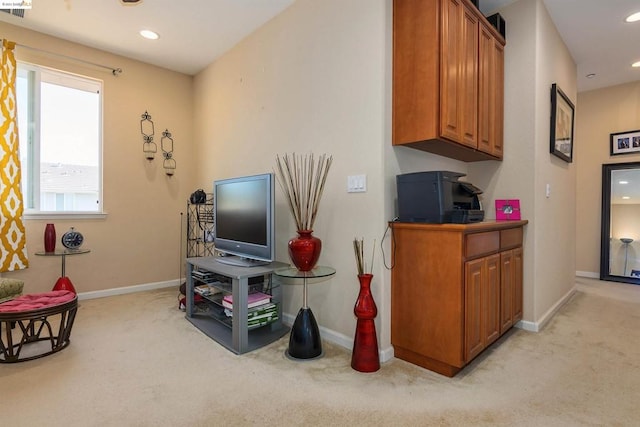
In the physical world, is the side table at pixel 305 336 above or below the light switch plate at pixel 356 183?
below

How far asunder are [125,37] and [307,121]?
2.34 metres

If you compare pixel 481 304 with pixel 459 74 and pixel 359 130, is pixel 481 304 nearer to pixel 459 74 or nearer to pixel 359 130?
pixel 359 130

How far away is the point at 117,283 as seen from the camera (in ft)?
12.3

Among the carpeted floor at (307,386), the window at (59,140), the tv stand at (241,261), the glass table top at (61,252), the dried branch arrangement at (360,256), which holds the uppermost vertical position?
the window at (59,140)

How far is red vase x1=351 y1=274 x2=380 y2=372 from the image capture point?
76.8 inches

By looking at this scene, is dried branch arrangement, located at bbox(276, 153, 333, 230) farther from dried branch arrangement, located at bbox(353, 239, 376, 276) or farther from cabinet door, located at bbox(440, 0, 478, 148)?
cabinet door, located at bbox(440, 0, 478, 148)

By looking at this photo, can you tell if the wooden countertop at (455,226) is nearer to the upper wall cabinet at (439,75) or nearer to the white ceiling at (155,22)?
the upper wall cabinet at (439,75)

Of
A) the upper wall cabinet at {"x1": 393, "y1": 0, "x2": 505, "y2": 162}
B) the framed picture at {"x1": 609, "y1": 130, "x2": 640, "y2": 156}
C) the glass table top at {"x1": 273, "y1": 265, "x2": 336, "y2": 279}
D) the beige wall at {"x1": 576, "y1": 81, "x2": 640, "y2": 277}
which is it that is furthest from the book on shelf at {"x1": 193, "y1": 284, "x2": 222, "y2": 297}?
the framed picture at {"x1": 609, "y1": 130, "x2": 640, "y2": 156}

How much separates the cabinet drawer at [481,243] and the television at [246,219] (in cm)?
134

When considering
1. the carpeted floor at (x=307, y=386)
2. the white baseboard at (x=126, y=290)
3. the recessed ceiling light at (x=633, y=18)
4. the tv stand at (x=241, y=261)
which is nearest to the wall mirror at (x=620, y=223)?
the recessed ceiling light at (x=633, y=18)

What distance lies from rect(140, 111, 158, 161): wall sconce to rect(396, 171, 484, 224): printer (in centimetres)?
331

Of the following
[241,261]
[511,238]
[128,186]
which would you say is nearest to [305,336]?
[241,261]

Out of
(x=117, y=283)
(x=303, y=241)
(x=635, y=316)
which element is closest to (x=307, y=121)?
(x=303, y=241)

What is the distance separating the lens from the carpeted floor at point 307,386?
153cm
